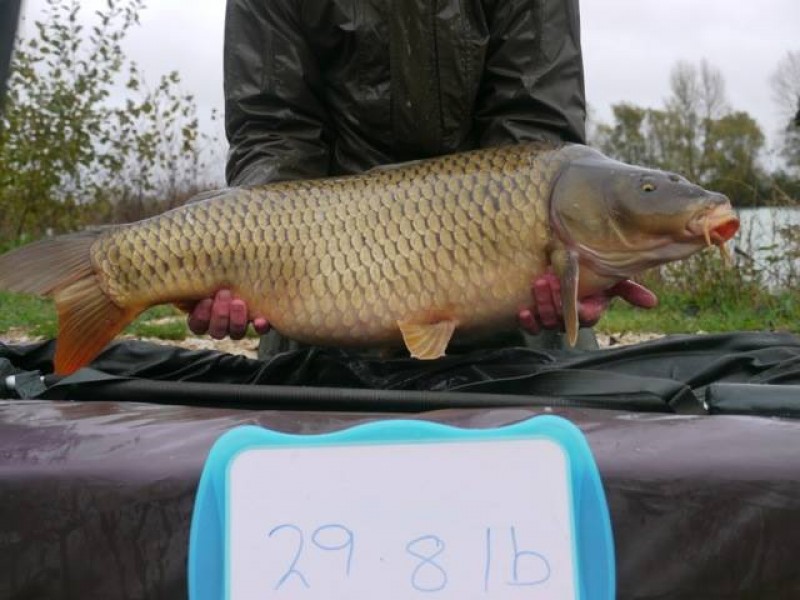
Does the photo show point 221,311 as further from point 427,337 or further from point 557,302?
point 557,302

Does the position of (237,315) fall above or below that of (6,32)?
below

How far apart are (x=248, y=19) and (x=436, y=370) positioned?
0.93m

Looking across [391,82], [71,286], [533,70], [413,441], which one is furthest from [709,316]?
[413,441]

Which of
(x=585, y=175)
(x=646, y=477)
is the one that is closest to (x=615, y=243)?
(x=585, y=175)

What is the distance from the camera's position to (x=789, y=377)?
1.00 meters

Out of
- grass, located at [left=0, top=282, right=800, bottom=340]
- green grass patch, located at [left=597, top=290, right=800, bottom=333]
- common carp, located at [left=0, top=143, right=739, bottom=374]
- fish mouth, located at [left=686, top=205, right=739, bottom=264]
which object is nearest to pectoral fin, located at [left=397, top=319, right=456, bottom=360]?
common carp, located at [left=0, top=143, right=739, bottom=374]

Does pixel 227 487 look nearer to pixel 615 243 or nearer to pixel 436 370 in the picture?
pixel 436 370

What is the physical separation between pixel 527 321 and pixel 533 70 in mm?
616

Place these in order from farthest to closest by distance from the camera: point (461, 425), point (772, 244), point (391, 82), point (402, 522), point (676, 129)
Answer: point (676, 129) < point (772, 244) < point (391, 82) < point (461, 425) < point (402, 522)

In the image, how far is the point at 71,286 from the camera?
1.23m

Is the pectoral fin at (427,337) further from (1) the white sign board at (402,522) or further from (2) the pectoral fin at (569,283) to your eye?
(1) the white sign board at (402,522)

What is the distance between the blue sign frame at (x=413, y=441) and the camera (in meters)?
0.62

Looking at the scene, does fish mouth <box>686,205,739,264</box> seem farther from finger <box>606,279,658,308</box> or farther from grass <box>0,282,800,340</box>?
grass <box>0,282,800,340</box>

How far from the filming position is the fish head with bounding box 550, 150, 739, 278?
3.83ft
